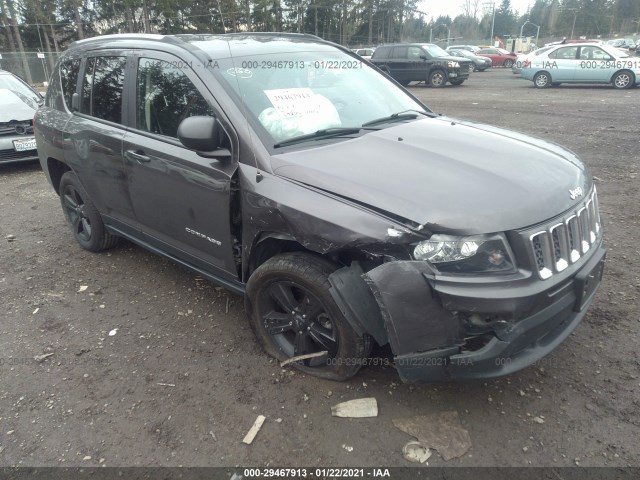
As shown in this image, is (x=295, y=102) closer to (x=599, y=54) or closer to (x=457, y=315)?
(x=457, y=315)

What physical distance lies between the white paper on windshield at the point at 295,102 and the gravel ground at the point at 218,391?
1.56 meters

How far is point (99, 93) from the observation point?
12.7 feet

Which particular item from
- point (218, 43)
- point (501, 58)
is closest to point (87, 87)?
point (218, 43)

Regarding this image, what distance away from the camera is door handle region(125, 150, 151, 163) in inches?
129

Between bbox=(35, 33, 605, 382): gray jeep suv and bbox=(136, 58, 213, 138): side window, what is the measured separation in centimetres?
1

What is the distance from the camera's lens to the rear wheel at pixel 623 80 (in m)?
16.2

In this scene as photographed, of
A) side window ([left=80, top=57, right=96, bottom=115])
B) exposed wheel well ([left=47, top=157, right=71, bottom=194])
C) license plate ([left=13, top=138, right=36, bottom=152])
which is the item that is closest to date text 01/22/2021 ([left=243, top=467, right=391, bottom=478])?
side window ([left=80, top=57, right=96, bottom=115])

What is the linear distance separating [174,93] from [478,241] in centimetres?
222

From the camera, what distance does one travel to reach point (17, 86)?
28.7ft

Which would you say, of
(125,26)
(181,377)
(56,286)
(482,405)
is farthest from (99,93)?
(125,26)

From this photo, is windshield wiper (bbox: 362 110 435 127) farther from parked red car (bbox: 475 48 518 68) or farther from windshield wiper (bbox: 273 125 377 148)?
parked red car (bbox: 475 48 518 68)

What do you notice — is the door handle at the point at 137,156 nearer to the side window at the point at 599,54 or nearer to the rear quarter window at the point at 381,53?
the side window at the point at 599,54

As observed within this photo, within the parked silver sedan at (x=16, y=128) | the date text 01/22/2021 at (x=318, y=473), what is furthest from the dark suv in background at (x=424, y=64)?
the date text 01/22/2021 at (x=318, y=473)

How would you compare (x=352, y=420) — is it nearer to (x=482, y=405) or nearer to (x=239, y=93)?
(x=482, y=405)
